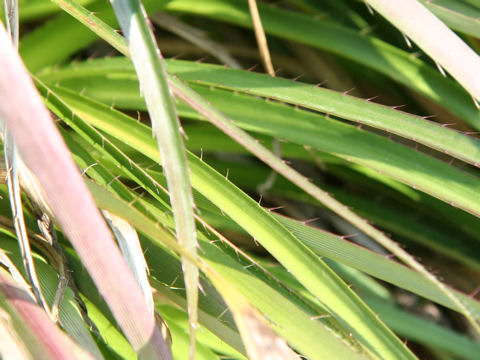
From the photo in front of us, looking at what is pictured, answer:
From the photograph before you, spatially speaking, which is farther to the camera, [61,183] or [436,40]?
[436,40]

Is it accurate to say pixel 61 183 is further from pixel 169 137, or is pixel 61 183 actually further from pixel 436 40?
pixel 436 40

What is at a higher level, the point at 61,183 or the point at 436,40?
the point at 436,40

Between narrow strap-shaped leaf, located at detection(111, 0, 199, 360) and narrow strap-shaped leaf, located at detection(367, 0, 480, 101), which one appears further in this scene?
narrow strap-shaped leaf, located at detection(367, 0, 480, 101)

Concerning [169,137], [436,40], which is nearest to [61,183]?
[169,137]

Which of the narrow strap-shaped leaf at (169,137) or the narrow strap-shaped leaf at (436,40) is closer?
the narrow strap-shaped leaf at (169,137)

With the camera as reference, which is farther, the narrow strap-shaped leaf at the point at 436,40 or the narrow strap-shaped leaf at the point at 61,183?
the narrow strap-shaped leaf at the point at 436,40

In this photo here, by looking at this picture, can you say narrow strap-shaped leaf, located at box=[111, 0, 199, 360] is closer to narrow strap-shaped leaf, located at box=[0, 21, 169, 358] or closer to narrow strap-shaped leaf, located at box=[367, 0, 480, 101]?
narrow strap-shaped leaf, located at box=[0, 21, 169, 358]

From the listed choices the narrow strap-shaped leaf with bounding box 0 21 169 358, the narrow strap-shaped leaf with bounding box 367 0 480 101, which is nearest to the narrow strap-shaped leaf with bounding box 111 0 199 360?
the narrow strap-shaped leaf with bounding box 0 21 169 358

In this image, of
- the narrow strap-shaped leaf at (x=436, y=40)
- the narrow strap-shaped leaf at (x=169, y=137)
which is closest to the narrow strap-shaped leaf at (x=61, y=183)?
the narrow strap-shaped leaf at (x=169, y=137)

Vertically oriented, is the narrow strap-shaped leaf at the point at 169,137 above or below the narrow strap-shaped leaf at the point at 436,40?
below

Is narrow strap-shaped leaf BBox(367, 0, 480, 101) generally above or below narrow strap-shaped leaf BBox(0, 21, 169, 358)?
above

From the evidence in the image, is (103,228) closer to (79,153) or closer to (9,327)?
(9,327)

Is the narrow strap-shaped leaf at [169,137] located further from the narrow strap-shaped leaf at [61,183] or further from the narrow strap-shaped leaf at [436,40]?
the narrow strap-shaped leaf at [436,40]

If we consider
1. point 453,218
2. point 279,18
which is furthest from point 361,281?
point 279,18
